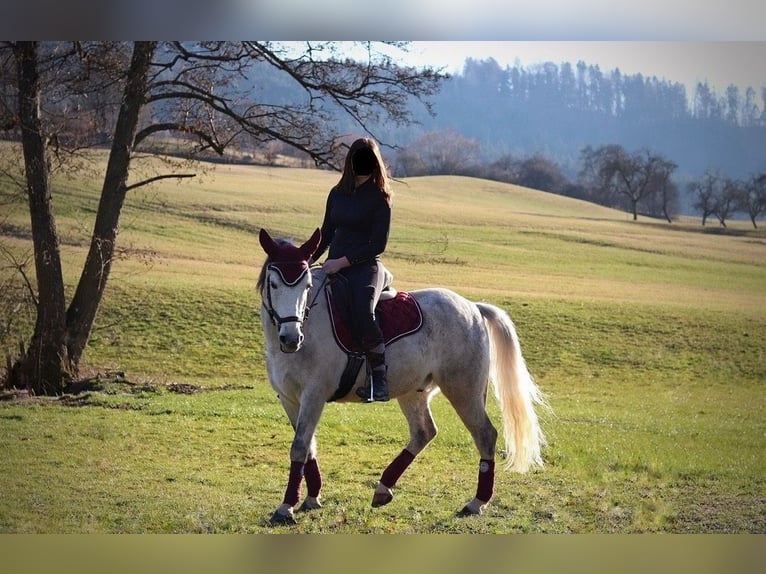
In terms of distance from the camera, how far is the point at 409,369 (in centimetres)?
585

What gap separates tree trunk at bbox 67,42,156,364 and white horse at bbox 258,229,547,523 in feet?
19.1

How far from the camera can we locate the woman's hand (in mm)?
5645

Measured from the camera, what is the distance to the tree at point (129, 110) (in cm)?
1063

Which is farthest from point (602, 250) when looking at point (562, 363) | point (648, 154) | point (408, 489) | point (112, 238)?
point (408, 489)

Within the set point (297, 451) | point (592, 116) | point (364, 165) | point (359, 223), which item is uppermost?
point (592, 116)

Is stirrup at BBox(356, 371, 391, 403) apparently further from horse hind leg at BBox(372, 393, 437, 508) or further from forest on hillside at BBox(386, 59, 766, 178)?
forest on hillside at BBox(386, 59, 766, 178)

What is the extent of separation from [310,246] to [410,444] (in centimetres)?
149

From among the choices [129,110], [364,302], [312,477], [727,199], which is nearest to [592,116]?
[727,199]

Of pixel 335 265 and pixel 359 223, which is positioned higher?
pixel 359 223

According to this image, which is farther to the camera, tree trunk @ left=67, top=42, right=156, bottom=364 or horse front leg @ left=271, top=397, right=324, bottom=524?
tree trunk @ left=67, top=42, right=156, bottom=364

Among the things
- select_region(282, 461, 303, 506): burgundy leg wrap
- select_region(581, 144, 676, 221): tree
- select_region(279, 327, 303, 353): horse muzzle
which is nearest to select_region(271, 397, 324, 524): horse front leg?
select_region(282, 461, 303, 506): burgundy leg wrap

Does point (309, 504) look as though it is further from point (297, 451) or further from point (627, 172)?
point (627, 172)

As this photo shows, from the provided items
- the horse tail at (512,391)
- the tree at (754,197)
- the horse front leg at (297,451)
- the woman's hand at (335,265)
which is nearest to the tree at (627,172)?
the tree at (754,197)

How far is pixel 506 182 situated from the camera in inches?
898
